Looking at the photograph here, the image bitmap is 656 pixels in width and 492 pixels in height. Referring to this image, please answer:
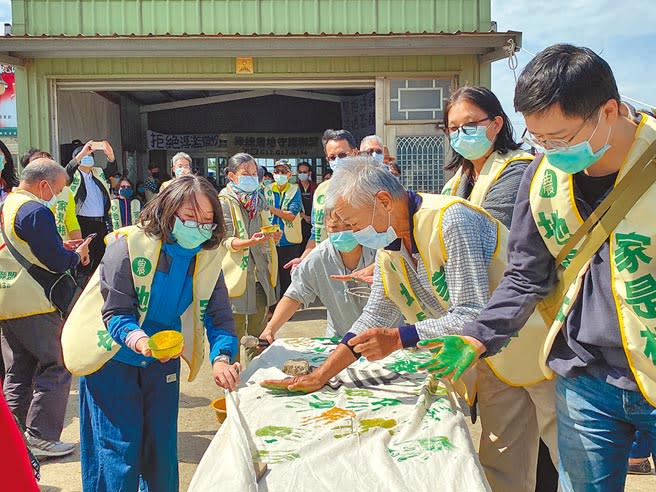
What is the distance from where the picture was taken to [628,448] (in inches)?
75.4

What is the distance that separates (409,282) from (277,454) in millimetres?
872

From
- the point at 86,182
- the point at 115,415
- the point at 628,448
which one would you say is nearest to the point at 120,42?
the point at 86,182

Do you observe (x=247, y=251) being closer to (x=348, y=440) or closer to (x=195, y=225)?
(x=195, y=225)

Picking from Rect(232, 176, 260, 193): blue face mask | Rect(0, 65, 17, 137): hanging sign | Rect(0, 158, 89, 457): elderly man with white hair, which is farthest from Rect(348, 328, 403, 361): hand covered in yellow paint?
Rect(0, 65, 17, 137): hanging sign

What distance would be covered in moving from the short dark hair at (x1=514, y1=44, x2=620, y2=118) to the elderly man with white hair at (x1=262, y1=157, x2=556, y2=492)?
2.22 feet

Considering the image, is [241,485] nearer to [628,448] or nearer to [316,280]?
[628,448]

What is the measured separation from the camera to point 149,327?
2.83m

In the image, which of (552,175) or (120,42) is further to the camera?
(120,42)

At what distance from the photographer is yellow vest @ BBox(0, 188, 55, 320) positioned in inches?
159

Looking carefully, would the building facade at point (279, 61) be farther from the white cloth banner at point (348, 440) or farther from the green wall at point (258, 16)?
the white cloth banner at point (348, 440)

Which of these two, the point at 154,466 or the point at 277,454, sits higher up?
the point at 277,454

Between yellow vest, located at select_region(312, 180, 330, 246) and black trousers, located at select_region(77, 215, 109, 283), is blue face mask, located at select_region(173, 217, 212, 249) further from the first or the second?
black trousers, located at select_region(77, 215, 109, 283)

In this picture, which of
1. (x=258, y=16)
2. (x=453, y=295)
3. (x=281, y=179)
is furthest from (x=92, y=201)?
(x=453, y=295)

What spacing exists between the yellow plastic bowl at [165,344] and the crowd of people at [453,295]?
3cm
